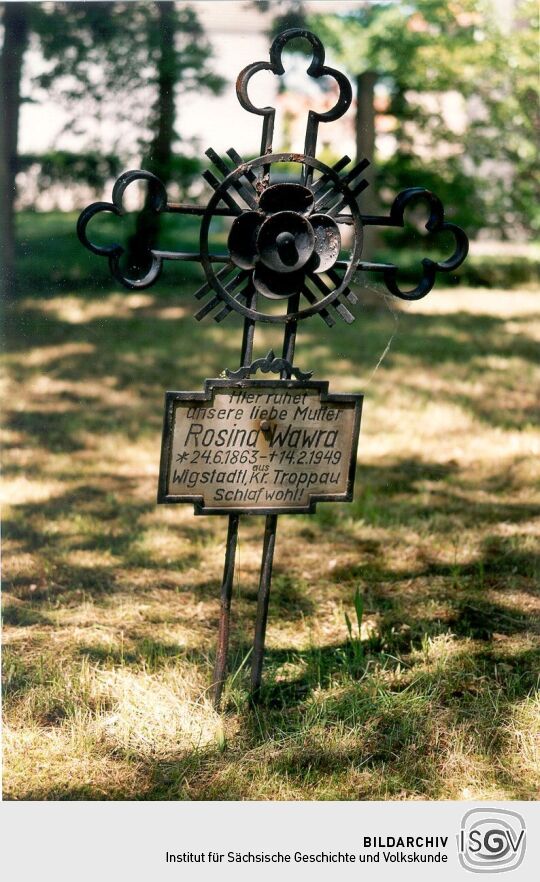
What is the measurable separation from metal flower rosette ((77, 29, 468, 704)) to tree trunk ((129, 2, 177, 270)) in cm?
398

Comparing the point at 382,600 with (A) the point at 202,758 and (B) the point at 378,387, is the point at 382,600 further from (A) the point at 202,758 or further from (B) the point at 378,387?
(B) the point at 378,387

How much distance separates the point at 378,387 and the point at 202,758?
449 cm

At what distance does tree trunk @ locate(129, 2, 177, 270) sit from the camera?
688 cm

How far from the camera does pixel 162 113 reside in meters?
7.48

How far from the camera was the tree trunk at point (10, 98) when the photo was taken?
575 centimetres

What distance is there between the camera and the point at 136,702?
118 inches

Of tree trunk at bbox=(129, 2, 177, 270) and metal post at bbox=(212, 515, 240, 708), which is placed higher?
tree trunk at bbox=(129, 2, 177, 270)

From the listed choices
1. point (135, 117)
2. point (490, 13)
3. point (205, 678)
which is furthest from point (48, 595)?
point (490, 13)

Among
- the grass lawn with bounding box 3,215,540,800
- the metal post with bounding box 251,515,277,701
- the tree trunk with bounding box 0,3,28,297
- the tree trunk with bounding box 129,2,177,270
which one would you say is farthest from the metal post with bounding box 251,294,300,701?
the tree trunk with bounding box 129,2,177,270

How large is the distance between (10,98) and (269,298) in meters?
3.92
